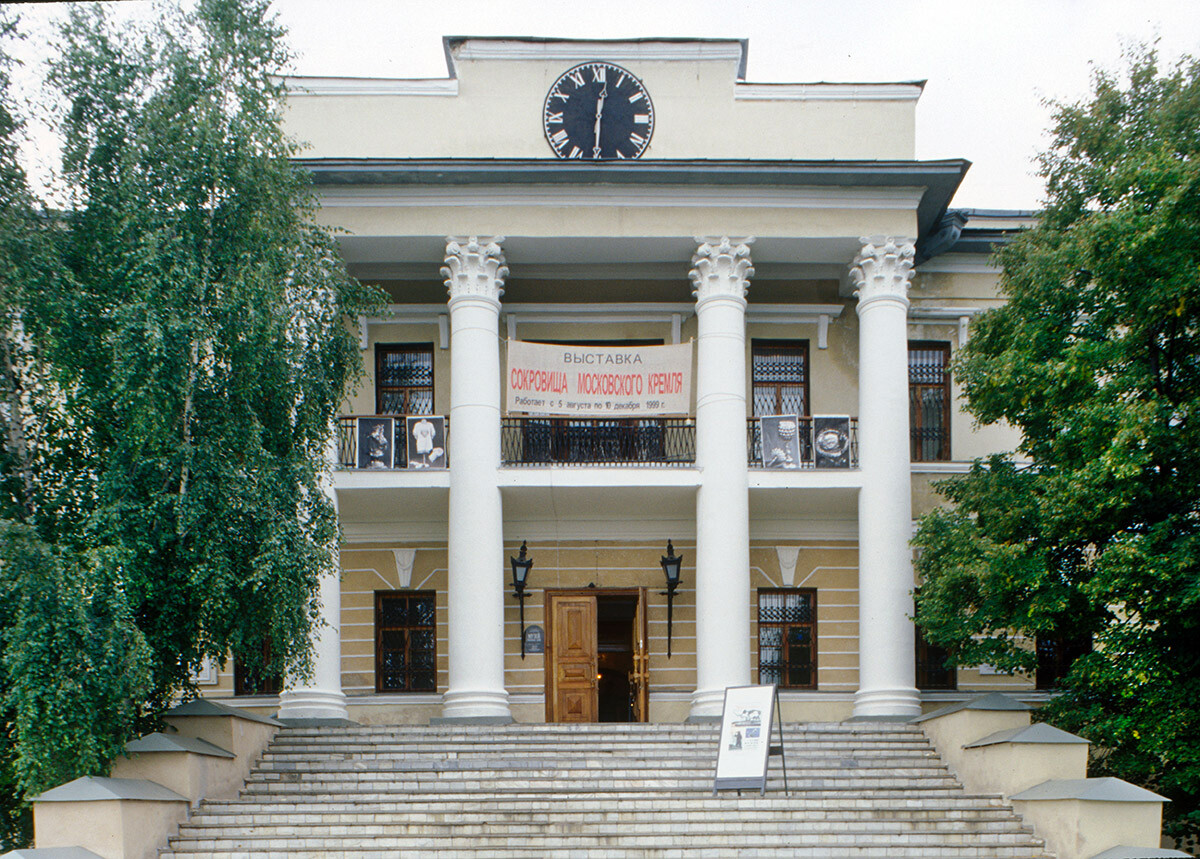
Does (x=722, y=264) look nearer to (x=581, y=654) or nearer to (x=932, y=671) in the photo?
(x=581, y=654)

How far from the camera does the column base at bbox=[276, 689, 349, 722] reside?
16.1m

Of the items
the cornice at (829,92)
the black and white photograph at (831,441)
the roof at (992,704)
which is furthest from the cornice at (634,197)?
the roof at (992,704)

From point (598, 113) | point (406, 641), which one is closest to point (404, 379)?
point (406, 641)

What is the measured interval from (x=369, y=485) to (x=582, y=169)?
18.2 feet

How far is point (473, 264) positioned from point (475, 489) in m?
3.29

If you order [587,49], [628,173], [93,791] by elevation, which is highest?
[587,49]

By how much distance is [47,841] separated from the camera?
10.6 metres

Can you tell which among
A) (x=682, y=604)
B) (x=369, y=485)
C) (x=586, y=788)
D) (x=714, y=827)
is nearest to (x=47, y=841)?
(x=586, y=788)

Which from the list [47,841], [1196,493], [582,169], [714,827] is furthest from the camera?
[582,169]

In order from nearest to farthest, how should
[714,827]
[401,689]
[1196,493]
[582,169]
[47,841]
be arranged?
[47,841]
[714,827]
[1196,493]
[582,169]
[401,689]

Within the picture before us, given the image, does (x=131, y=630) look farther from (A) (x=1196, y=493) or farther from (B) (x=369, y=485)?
(A) (x=1196, y=493)

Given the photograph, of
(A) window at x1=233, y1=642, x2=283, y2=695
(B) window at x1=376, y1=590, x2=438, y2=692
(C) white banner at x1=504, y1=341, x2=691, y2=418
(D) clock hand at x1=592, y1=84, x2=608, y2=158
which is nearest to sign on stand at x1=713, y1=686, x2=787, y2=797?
(C) white banner at x1=504, y1=341, x2=691, y2=418

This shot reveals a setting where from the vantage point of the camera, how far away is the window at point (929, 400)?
18.9m

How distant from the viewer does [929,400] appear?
→ 19031mm
